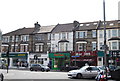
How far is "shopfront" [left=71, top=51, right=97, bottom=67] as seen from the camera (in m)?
41.2

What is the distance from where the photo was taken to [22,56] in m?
50.4

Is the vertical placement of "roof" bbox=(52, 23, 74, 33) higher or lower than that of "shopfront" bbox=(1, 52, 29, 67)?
higher

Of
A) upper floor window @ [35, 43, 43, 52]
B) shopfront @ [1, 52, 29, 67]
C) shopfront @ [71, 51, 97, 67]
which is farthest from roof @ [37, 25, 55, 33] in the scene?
shopfront @ [71, 51, 97, 67]

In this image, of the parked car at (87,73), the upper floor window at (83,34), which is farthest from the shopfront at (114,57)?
the parked car at (87,73)

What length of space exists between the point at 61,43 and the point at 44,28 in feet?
25.4

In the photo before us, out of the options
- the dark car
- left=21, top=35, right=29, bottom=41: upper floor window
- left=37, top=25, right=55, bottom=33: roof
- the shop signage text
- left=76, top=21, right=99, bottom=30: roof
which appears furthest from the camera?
left=21, top=35, right=29, bottom=41: upper floor window

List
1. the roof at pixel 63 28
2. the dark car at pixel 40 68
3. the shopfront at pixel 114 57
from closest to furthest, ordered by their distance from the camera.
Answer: the dark car at pixel 40 68 < the shopfront at pixel 114 57 < the roof at pixel 63 28

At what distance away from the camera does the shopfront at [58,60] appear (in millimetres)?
44469

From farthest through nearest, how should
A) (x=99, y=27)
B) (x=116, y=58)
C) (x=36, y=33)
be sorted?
1. (x=36, y=33)
2. (x=99, y=27)
3. (x=116, y=58)

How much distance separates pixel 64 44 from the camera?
44.6 m

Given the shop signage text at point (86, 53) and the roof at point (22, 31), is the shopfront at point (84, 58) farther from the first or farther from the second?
the roof at point (22, 31)

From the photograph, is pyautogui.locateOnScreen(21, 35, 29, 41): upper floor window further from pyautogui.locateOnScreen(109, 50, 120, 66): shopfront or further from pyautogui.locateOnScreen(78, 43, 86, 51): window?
pyautogui.locateOnScreen(109, 50, 120, 66): shopfront

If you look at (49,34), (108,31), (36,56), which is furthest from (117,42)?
(36,56)

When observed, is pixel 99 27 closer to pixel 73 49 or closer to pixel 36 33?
pixel 73 49
